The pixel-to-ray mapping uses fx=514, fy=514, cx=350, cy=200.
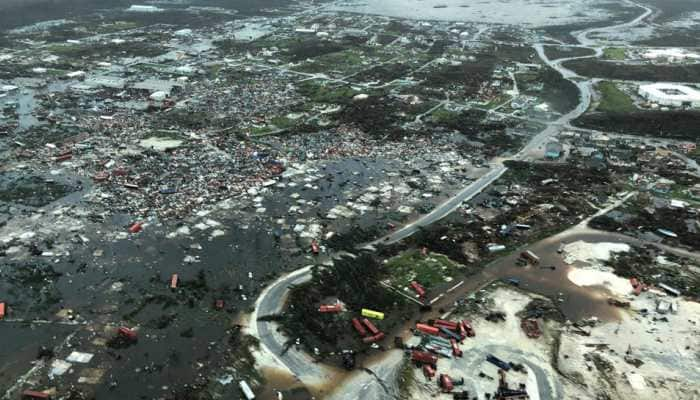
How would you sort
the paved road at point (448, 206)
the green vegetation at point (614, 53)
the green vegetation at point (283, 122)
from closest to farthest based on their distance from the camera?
1. the paved road at point (448, 206)
2. the green vegetation at point (283, 122)
3. the green vegetation at point (614, 53)

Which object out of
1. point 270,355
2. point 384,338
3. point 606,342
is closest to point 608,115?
point 606,342

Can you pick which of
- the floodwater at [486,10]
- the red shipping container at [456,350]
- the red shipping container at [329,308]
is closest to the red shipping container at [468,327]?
the red shipping container at [456,350]

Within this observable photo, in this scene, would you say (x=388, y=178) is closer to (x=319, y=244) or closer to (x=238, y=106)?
(x=319, y=244)

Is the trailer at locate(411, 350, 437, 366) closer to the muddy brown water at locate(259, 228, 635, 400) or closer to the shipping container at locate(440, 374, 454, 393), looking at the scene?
the shipping container at locate(440, 374, 454, 393)

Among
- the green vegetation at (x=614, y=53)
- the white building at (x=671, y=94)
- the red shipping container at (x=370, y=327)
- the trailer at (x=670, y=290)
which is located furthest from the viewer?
the green vegetation at (x=614, y=53)

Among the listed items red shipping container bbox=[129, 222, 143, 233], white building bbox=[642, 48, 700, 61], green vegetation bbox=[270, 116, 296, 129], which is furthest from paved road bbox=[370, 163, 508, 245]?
white building bbox=[642, 48, 700, 61]

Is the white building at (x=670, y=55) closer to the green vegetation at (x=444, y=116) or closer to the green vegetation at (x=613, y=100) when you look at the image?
the green vegetation at (x=613, y=100)

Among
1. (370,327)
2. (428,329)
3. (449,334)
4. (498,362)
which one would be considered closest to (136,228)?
(370,327)
